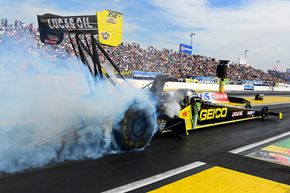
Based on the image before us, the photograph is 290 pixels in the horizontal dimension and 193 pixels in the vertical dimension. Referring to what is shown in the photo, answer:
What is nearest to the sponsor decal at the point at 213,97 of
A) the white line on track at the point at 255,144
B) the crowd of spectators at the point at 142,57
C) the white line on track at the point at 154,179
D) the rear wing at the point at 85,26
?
the crowd of spectators at the point at 142,57

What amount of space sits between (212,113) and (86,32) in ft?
14.3

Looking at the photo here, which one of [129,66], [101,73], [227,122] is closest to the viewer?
[101,73]

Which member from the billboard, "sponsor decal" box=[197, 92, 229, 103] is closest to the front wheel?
"sponsor decal" box=[197, 92, 229, 103]

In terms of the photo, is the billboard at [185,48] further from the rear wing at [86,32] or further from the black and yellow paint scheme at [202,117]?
the rear wing at [86,32]

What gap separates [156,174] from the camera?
14.8 ft

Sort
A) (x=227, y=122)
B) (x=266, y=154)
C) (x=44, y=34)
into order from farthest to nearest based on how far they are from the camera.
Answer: (x=227, y=122) < (x=266, y=154) < (x=44, y=34)

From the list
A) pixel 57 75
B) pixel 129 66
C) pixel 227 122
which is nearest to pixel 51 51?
pixel 57 75

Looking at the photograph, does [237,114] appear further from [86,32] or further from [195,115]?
[86,32]

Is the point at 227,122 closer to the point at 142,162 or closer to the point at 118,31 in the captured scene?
the point at 142,162

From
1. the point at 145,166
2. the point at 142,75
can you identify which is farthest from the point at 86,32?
the point at 142,75

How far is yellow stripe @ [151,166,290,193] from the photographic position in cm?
407

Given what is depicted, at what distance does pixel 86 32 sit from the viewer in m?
5.08

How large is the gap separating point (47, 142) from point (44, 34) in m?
1.70

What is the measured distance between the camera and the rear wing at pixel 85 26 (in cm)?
457
